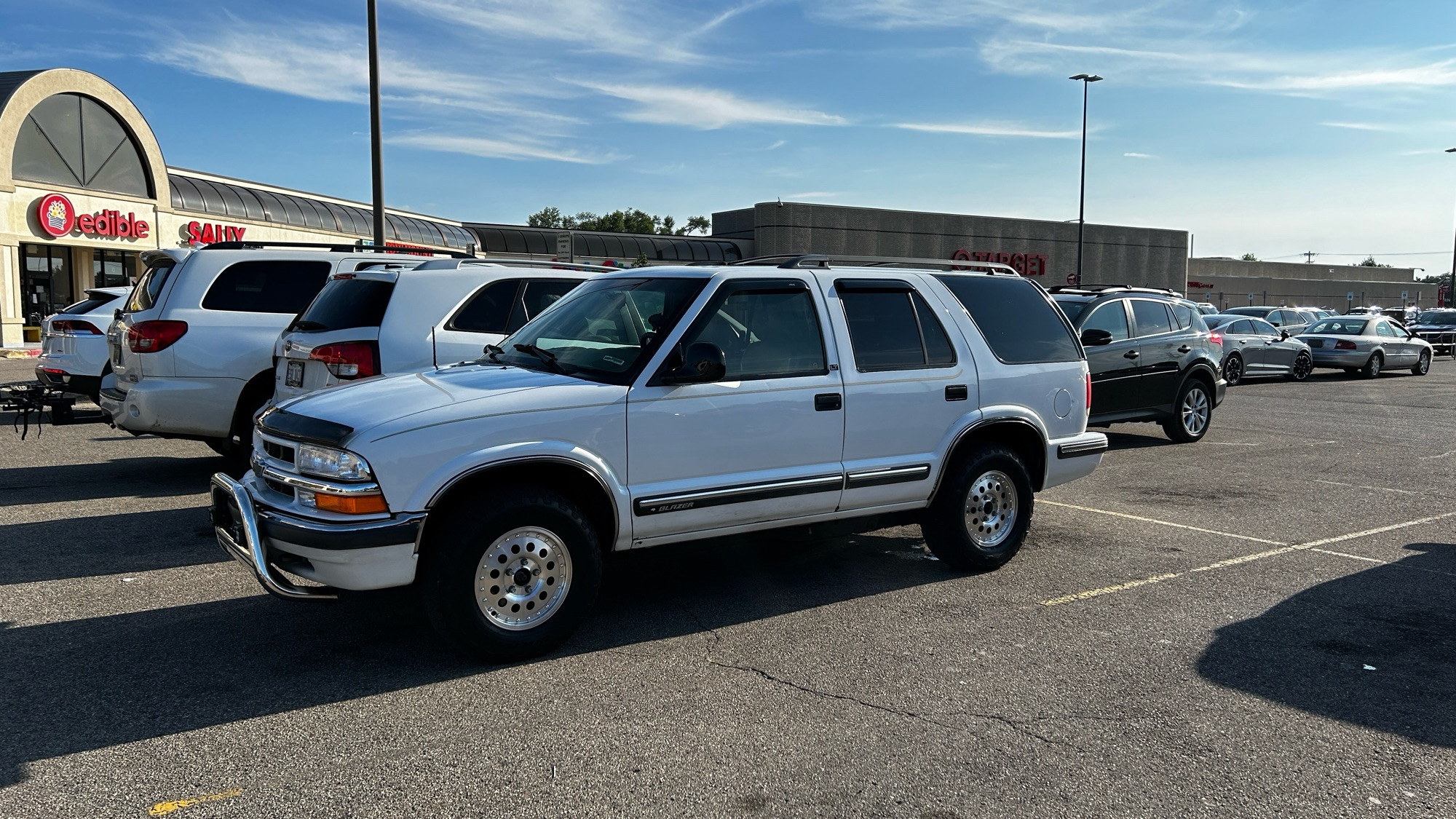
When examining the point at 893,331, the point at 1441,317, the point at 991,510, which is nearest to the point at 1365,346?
the point at 1441,317

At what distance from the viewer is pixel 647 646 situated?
4992 mm

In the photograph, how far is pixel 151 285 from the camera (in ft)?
29.5

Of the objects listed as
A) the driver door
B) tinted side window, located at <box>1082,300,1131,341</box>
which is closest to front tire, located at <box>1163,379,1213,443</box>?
tinted side window, located at <box>1082,300,1131,341</box>

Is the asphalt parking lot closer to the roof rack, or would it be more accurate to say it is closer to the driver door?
the driver door

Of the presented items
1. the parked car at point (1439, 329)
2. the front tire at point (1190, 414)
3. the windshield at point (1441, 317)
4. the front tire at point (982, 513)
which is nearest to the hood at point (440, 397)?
the front tire at point (982, 513)

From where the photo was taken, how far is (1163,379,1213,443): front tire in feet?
40.7

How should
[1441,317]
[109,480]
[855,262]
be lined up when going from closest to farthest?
[855,262]
[109,480]
[1441,317]

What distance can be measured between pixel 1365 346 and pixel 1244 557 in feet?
70.2

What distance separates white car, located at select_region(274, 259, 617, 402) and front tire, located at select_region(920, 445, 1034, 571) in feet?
12.2

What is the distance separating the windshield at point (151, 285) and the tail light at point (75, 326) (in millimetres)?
4135

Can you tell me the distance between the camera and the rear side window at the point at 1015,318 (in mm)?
6414

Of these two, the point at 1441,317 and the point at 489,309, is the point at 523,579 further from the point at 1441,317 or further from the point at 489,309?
the point at 1441,317

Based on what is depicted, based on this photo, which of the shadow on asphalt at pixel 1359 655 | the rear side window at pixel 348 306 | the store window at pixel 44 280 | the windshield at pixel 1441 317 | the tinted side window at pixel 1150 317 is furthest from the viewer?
the windshield at pixel 1441 317

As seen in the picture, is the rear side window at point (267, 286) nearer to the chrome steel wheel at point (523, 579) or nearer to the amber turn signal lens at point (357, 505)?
the amber turn signal lens at point (357, 505)
